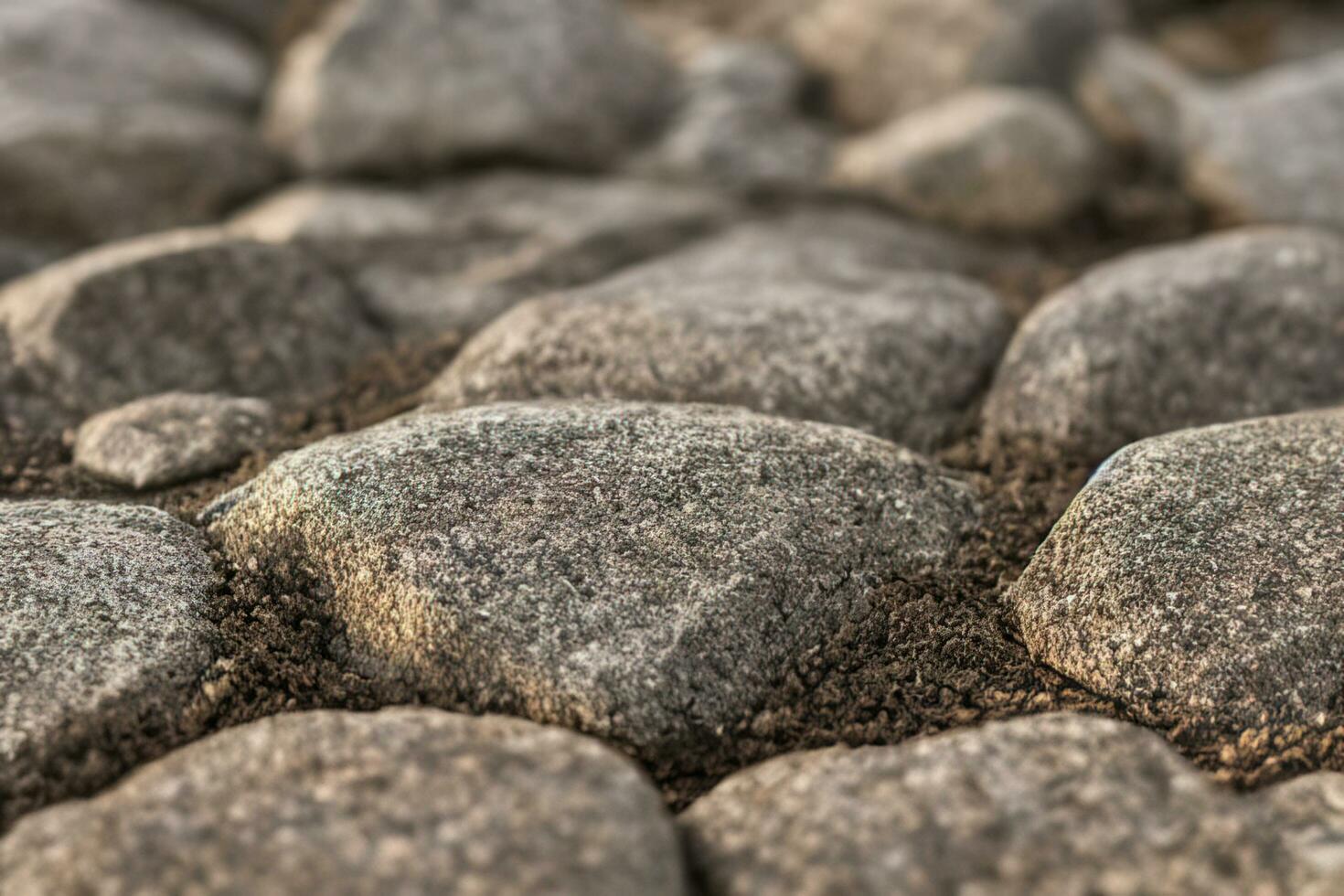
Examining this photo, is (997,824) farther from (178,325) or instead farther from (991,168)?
(991,168)

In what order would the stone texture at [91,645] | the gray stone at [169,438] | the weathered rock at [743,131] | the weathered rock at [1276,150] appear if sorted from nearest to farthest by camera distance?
the stone texture at [91,645] < the gray stone at [169,438] < the weathered rock at [1276,150] < the weathered rock at [743,131]

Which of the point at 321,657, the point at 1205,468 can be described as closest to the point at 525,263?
the point at 321,657

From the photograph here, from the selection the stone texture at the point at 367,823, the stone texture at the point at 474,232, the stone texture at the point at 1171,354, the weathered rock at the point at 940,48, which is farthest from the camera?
the weathered rock at the point at 940,48

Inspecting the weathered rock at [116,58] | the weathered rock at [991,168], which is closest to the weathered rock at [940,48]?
the weathered rock at [991,168]

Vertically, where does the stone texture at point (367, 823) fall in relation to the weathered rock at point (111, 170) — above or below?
below

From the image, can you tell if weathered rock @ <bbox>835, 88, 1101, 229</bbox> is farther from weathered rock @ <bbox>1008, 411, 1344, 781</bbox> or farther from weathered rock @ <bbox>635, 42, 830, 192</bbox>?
weathered rock @ <bbox>1008, 411, 1344, 781</bbox>

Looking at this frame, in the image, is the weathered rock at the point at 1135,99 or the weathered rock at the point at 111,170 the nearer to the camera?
the weathered rock at the point at 111,170

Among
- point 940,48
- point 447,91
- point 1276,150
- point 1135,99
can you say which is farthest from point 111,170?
point 1276,150

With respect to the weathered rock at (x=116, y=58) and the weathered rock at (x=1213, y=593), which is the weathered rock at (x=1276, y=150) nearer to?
the weathered rock at (x=1213, y=593)
